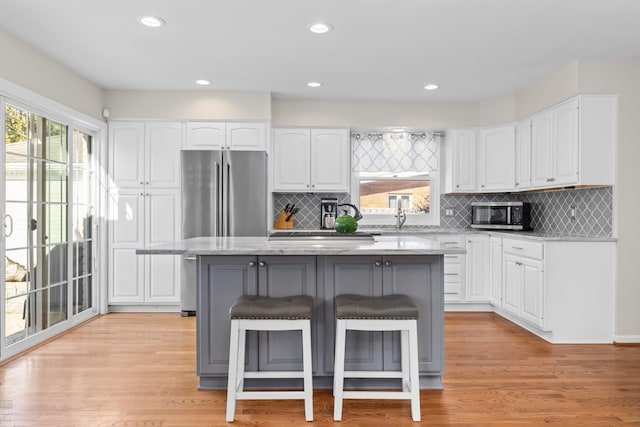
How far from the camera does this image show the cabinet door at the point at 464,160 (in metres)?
5.16

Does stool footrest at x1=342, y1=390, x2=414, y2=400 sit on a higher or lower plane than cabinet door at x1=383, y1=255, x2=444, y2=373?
lower

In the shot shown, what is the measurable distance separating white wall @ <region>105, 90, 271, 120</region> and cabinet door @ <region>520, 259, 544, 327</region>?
10.2 ft

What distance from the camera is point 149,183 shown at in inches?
187

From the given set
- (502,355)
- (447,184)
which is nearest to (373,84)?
(447,184)

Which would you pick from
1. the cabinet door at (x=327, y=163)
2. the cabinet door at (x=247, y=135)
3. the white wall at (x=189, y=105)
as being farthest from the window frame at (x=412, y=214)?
the white wall at (x=189, y=105)

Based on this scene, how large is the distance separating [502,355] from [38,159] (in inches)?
167

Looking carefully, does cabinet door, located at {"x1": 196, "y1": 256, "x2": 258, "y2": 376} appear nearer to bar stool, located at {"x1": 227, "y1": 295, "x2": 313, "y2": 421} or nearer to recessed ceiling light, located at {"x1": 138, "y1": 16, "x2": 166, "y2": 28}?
bar stool, located at {"x1": 227, "y1": 295, "x2": 313, "y2": 421}

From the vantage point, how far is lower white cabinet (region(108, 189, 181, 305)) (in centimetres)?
476

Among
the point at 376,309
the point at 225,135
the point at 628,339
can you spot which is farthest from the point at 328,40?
the point at 628,339

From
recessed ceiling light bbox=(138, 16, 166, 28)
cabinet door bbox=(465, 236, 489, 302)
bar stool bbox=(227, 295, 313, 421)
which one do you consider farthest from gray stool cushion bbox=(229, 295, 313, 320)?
cabinet door bbox=(465, 236, 489, 302)

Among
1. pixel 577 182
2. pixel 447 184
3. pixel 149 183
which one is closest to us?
pixel 577 182

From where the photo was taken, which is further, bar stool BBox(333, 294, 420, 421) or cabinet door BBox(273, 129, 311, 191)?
cabinet door BBox(273, 129, 311, 191)

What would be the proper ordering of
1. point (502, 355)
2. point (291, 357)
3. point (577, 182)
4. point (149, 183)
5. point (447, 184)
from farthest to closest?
1. point (447, 184)
2. point (149, 183)
3. point (577, 182)
4. point (502, 355)
5. point (291, 357)

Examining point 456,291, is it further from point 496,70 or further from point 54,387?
point 54,387
